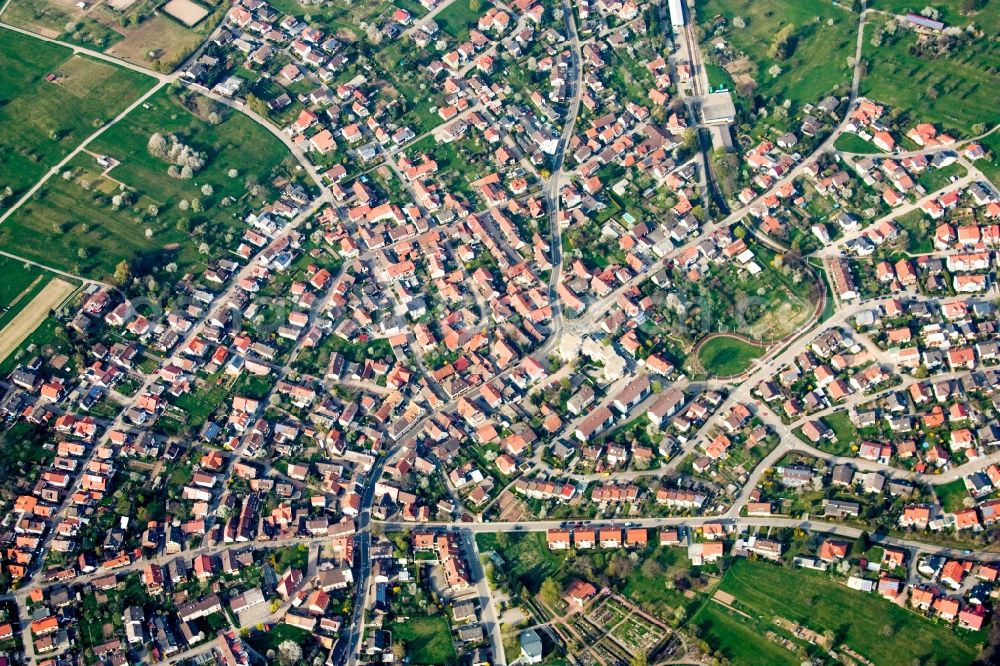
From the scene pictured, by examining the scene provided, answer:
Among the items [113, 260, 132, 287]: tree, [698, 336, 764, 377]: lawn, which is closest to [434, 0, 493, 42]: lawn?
[113, 260, 132, 287]: tree

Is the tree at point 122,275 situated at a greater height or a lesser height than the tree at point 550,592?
greater

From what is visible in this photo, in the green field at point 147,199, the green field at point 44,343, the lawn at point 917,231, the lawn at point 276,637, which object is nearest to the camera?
the lawn at point 276,637

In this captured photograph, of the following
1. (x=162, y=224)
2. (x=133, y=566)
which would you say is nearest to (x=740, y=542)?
(x=133, y=566)

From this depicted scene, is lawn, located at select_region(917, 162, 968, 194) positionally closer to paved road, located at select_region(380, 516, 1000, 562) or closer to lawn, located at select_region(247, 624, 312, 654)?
paved road, located at select_region(380, 516, 1000, 562)

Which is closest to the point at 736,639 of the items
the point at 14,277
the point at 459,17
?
the point at 14,277

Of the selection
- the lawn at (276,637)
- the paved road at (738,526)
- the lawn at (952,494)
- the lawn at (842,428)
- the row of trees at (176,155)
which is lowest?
the lawn at (276,637)

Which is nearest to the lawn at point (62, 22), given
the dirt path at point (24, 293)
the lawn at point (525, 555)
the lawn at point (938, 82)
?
the dirt path at point (24, 293)

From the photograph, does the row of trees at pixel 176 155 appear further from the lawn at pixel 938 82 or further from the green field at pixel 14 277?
the lawn at pixel 938 82
